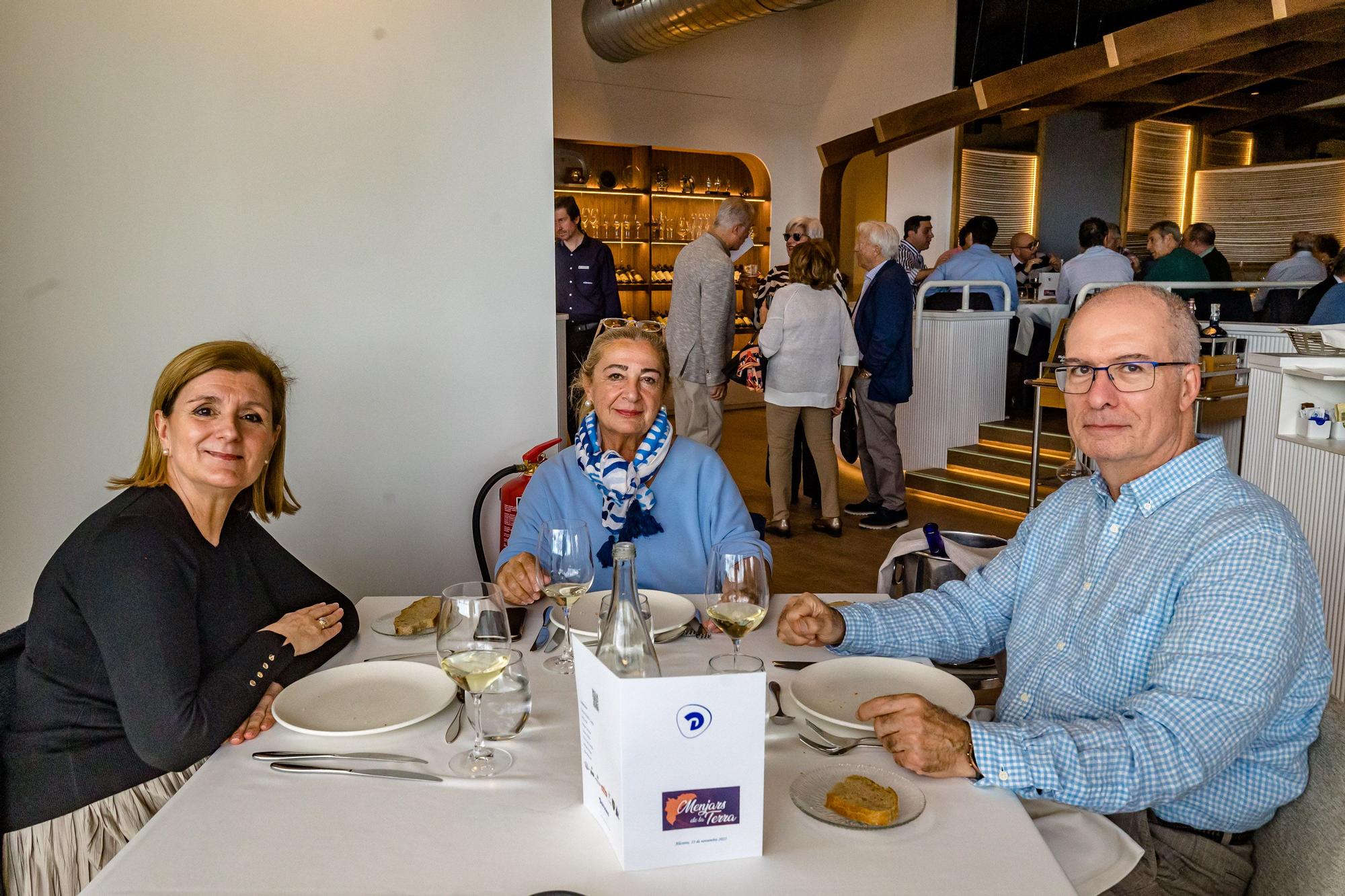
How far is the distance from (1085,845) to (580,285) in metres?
6.49

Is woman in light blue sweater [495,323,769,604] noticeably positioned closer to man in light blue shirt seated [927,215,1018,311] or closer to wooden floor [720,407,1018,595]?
wooden floor [720,407,1018,595]

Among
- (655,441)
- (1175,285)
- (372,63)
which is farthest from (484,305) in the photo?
(1175,285)

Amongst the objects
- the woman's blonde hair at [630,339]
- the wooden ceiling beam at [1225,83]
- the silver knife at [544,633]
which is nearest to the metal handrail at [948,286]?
the wooden ceiling beam at [1225,83]

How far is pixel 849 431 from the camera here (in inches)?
260

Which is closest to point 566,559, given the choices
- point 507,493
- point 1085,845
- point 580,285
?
point 1085,845

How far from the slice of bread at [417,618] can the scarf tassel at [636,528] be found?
1.45 ft

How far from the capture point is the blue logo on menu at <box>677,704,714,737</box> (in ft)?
3.43

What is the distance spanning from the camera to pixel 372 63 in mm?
3219

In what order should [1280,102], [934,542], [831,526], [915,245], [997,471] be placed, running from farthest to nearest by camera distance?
1. [1280,102]
2. [915,245]
3. [997,471]
4. [831,526]
5. [934,542]

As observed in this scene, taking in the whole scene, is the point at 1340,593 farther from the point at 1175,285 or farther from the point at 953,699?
the point at 1175,285

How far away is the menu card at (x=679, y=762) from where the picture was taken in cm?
104

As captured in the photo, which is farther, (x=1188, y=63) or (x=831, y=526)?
(x=1188, y=63)

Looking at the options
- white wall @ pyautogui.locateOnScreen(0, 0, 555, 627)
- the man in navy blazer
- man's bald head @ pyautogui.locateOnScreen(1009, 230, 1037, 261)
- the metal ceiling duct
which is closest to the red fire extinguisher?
white wall @ pyautogui.locateOnScreen(0, 0, 555, 627)

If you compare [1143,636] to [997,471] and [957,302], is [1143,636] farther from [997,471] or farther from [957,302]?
[957,302]
